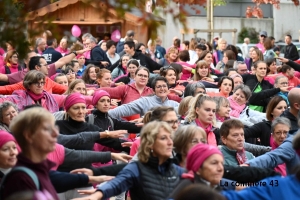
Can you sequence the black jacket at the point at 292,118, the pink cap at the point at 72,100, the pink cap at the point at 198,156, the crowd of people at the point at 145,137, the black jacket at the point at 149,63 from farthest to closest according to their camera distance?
1. the black jacket at the point at 149,63
2. the black jacket at the point at 292,118
3. the pink cap at the point at 72,100
4. the pink cap at the point at 198,156
5. the crowd of people at the point at 145,137

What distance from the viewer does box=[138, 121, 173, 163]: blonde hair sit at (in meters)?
7.06

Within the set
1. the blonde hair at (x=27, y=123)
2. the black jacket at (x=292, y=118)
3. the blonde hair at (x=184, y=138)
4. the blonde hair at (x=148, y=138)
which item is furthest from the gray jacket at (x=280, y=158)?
the blonde hair at (x=27, y=123)

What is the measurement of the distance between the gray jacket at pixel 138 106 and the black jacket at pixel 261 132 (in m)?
1.58

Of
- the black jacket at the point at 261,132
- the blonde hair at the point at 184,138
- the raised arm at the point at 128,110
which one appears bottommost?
the black jacket at the point at 261,132

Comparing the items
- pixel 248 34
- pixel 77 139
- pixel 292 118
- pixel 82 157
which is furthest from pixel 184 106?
pixel 248 34

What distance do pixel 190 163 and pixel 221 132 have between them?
97.6 inches

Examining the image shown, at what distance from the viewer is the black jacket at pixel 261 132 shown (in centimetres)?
1059

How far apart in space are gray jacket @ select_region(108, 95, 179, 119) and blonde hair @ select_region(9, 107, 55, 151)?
209 inches

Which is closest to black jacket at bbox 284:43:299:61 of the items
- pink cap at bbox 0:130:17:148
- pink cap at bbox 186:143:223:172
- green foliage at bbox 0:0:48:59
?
pink cap at bbox 0:130:17:148

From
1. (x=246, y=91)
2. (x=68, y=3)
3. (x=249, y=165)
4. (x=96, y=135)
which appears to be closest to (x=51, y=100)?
(x=96, y=135)

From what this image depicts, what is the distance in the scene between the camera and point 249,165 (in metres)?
7.93

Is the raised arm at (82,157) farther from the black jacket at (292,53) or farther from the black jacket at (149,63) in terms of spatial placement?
the black jacket at (292,53)

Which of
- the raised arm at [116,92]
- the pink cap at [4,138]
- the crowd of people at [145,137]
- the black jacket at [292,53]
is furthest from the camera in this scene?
the black jacket at [292,53]

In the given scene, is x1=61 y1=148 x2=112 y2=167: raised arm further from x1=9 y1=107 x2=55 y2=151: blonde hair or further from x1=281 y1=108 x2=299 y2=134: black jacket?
x1=281 y1=108 x2=299 y2=134: black jacket
